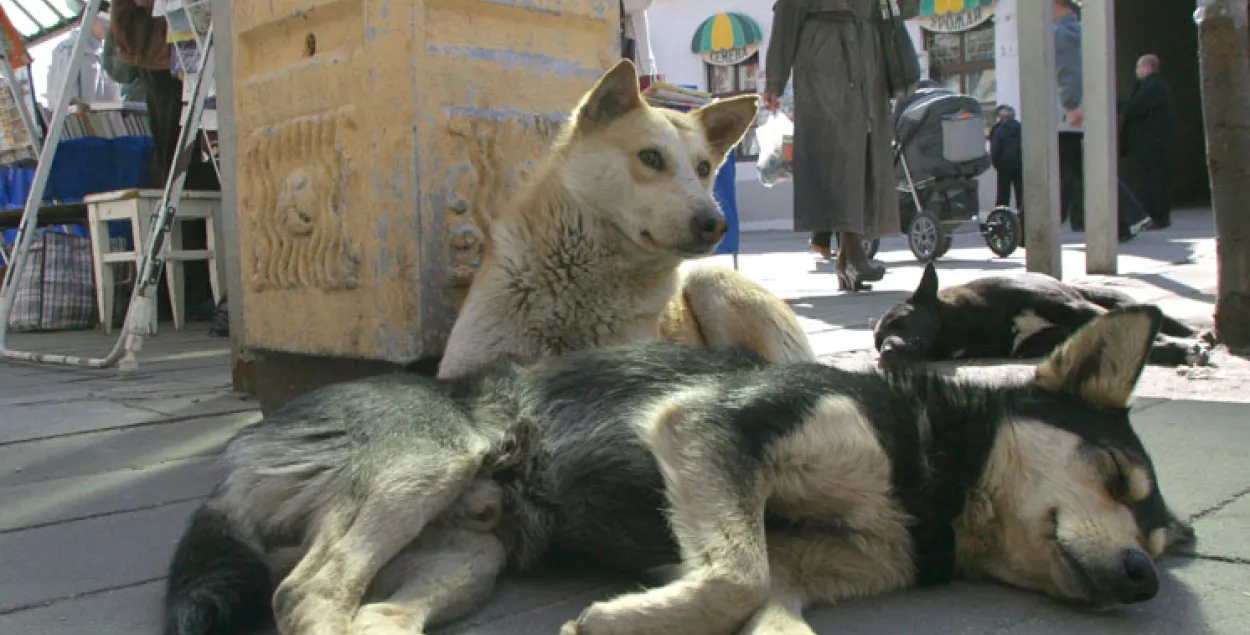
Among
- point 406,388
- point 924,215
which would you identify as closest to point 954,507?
point 406,388

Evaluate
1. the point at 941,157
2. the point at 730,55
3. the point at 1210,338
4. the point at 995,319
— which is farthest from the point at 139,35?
the point at 730,55

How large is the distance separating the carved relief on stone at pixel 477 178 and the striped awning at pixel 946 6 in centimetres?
1942

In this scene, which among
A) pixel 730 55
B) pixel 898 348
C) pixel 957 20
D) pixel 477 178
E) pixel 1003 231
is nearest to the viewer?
pixel 477 178

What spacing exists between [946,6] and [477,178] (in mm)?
19965

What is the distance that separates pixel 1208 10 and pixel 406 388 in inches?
175

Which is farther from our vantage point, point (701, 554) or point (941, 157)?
point (941, 157)

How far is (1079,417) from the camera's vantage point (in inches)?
87.8

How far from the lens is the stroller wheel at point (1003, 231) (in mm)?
11934

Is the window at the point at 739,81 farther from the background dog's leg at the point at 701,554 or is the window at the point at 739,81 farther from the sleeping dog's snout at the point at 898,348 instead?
the background dog's leg at the point at 701,554

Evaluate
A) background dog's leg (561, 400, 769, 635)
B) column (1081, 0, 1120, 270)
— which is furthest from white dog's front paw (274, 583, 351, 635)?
column (1081, 0, 1120, 270)

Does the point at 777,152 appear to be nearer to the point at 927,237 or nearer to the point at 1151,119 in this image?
the point at 927,237

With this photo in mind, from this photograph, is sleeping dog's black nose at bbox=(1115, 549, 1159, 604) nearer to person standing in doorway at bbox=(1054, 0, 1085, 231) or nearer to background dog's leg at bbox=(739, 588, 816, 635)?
background dog's leg at bbox=(739, 588, 816, 635)

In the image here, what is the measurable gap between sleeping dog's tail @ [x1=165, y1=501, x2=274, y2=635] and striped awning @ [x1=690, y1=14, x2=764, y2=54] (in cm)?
2439

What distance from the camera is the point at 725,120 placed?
4094 mm
